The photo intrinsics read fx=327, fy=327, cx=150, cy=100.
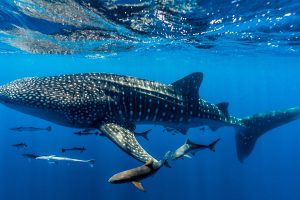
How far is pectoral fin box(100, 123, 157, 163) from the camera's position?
20.5ft

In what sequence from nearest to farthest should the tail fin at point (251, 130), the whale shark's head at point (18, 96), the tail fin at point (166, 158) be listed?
the tail fin at point (166, 158)
the whale shark's head at point (18, 96)
the tail fin at point (251, 130)

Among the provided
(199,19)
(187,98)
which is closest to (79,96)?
(187,98)

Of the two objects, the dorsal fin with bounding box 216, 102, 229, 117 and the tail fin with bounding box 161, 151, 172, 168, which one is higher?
the tail fin with bounding box 161, 151, 172, 168

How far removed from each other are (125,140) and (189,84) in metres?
3.32

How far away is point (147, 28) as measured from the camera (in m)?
17.8

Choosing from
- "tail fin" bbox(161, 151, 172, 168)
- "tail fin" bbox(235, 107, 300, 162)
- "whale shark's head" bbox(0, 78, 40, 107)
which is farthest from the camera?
"tail fin" bbox(235, 107, 300, 162)

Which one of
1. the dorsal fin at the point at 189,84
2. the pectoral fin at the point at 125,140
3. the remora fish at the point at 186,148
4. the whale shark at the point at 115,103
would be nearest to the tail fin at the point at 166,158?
the remora fish at the point at 186,148

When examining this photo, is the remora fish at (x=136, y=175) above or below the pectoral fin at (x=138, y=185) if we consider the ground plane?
above

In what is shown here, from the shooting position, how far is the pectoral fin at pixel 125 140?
625 centimetres

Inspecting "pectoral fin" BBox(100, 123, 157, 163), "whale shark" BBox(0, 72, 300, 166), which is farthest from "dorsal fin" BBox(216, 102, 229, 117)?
"pectoral fin" BBox(100, 123, 157, 163)

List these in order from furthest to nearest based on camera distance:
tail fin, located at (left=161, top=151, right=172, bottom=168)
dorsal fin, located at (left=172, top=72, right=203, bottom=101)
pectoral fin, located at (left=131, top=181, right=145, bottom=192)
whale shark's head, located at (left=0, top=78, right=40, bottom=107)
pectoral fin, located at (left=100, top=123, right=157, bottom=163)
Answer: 1. dorsal fin, located at (left=172, top=72, right=203, bottom=101)
2. whale shark's head, located at (left=0, top=78, right=40, bottom=107)
3. pectoral fin, located at (left=100, top=123, right=157, bottom=163)
4. tail fin, located at (left=161, top=151, right=172, bottom=168)
5. pectoral fin, located at (left=131, top=181, right=145, bottom=192)

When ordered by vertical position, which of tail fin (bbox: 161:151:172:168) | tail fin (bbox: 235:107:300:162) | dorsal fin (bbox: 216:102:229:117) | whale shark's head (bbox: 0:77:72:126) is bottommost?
tail fin (bbox: 235:107:300:162)

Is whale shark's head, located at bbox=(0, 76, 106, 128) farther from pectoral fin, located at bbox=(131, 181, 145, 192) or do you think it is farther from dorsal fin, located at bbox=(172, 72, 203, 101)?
pectoral fin, located at bbox=(131, 181, 145, 192)

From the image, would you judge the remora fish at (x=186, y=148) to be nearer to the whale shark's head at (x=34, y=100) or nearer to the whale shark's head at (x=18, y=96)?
the whale shark's head at (x=34, y=100)
